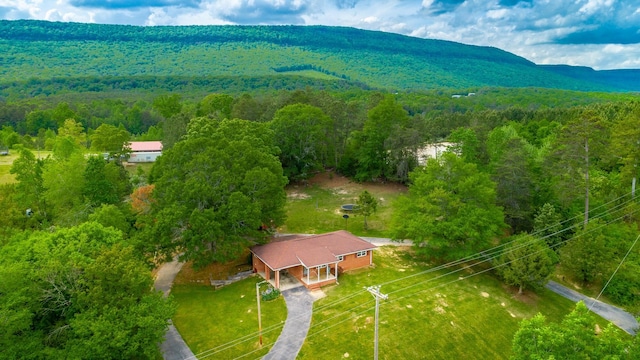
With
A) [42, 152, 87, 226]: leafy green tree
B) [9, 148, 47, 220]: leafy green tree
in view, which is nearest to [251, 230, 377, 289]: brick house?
[42, 152, 87, 226]: leafy green tree

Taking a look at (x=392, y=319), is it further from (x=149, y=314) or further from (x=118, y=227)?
(x=118, y=227)

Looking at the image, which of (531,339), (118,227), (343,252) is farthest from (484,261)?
(118,227)

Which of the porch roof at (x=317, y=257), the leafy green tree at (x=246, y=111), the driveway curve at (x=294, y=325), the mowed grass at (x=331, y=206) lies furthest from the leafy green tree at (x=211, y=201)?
the leafy green tree at (x=246, y=111)

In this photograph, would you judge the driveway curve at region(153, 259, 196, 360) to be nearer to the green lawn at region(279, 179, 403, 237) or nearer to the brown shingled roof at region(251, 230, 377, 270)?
the brown shingled roof at region(251, 230, 377, 270)

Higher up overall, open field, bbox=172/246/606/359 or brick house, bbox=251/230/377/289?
brick house, bbox=251/230/377/289

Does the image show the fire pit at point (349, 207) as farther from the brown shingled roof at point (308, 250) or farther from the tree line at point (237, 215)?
the brown shingled roof at point (308, 250)
